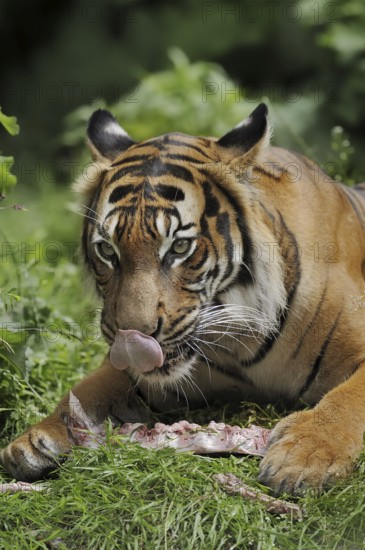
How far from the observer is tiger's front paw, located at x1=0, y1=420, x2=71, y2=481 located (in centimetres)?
384

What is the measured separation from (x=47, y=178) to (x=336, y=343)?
6.60 meters

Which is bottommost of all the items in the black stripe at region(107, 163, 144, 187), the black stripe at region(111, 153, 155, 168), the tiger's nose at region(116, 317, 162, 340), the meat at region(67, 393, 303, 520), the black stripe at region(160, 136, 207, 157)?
the meat at region(67, 393, 303, 520)

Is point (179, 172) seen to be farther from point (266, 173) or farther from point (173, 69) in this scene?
point (173, 69)

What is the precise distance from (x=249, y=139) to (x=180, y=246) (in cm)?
58

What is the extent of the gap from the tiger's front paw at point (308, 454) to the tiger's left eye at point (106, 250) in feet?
3.26

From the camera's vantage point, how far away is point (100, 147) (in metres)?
4.32

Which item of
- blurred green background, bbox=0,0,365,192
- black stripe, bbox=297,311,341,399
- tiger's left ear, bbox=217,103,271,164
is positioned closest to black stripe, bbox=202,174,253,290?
tiger's left ear, bbox=217,103,271,164

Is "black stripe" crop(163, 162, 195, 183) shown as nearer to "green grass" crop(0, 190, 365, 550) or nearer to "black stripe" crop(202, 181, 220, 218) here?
"black stripe" crop(202, 181, 220, 218)

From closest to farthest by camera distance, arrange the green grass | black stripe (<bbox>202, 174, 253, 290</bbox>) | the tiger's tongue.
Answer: the green grass
the tiger's tongue
black stripe (<bbox>202, 174, 253, 290</bbox>)

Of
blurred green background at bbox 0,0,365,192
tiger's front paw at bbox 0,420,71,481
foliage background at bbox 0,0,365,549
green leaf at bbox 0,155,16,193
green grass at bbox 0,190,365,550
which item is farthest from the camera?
blurred green background at bbox 0,0,365,192

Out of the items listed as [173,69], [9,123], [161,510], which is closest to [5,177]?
[9,123]

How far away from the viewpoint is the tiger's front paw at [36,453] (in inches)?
151

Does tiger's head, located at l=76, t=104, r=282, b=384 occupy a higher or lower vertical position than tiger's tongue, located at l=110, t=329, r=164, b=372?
higher

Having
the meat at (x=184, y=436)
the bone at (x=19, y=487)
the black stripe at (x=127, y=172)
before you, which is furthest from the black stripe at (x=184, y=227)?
the bone at (x=19, y=487)
